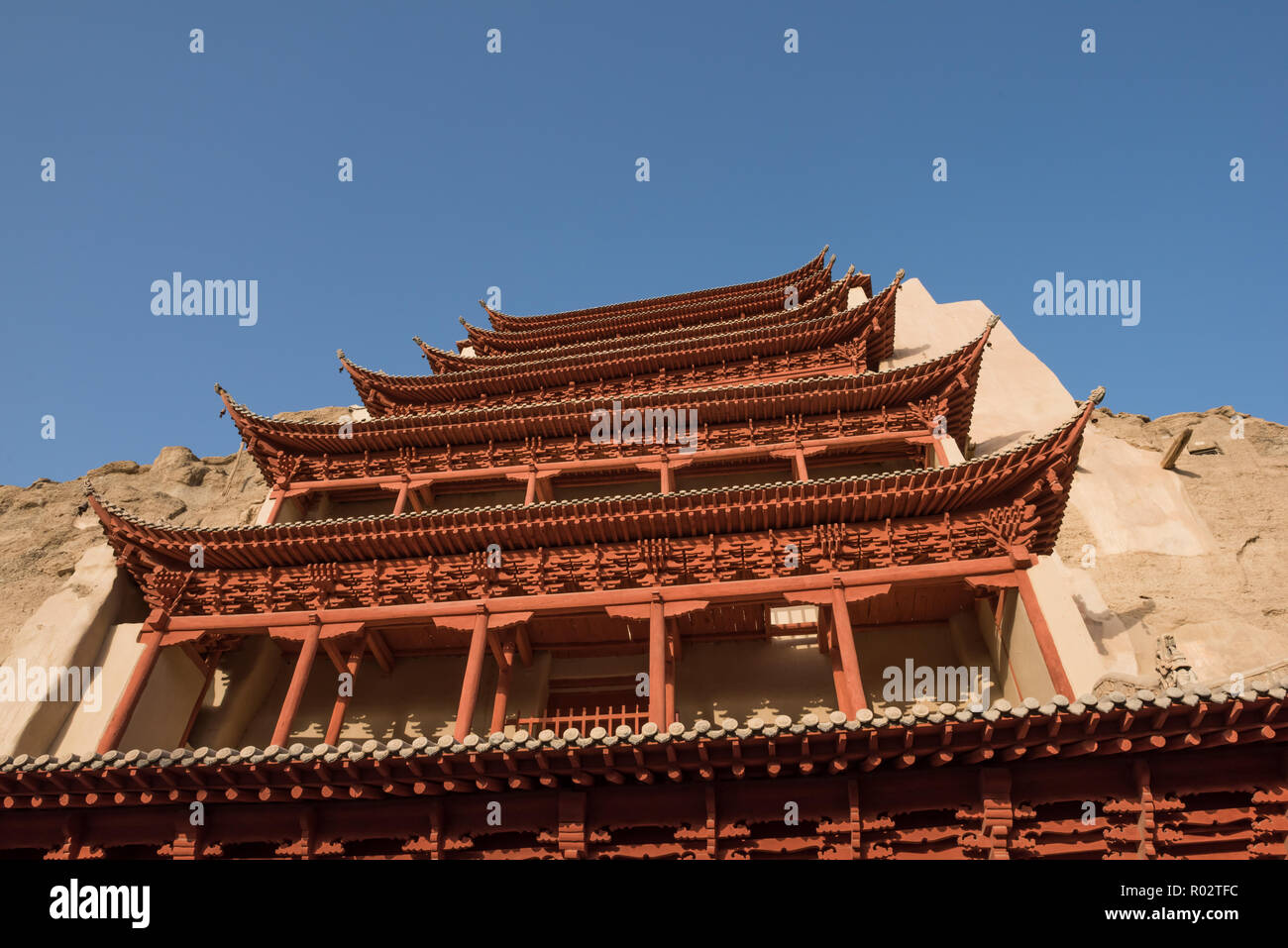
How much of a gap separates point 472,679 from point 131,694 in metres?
5.32

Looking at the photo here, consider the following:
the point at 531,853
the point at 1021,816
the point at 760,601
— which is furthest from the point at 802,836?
the point at 760,601

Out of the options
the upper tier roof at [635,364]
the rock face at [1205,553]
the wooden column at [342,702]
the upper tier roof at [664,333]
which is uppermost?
the upper tier roof at [664,333]

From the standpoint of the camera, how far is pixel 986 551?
11000 millimetres

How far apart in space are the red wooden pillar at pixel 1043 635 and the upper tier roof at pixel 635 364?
881 cm

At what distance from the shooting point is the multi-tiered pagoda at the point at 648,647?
283 inches

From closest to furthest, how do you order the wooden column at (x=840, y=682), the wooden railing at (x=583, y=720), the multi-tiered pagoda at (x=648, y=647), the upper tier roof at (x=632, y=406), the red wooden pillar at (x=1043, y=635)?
the multi-tiered pagoda at (x=648, y=647) < the red wooden pillar at (x=1043, y=635) < the wooden column at (x=840, y=682) < the wooden railing at (x=583, y=720) < the upper tier roof at (x=632, y=406)

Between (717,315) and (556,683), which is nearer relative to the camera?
(556,683)

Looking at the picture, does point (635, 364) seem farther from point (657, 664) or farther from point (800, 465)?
point (657, 664)

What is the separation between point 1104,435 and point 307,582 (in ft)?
62.9

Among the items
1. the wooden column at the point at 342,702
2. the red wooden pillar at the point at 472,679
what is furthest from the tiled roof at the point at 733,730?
the wooden column at the point at 342,702

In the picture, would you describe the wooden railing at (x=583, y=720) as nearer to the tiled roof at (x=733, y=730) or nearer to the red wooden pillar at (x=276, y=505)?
the tiled roof at (x=733, y=730)
